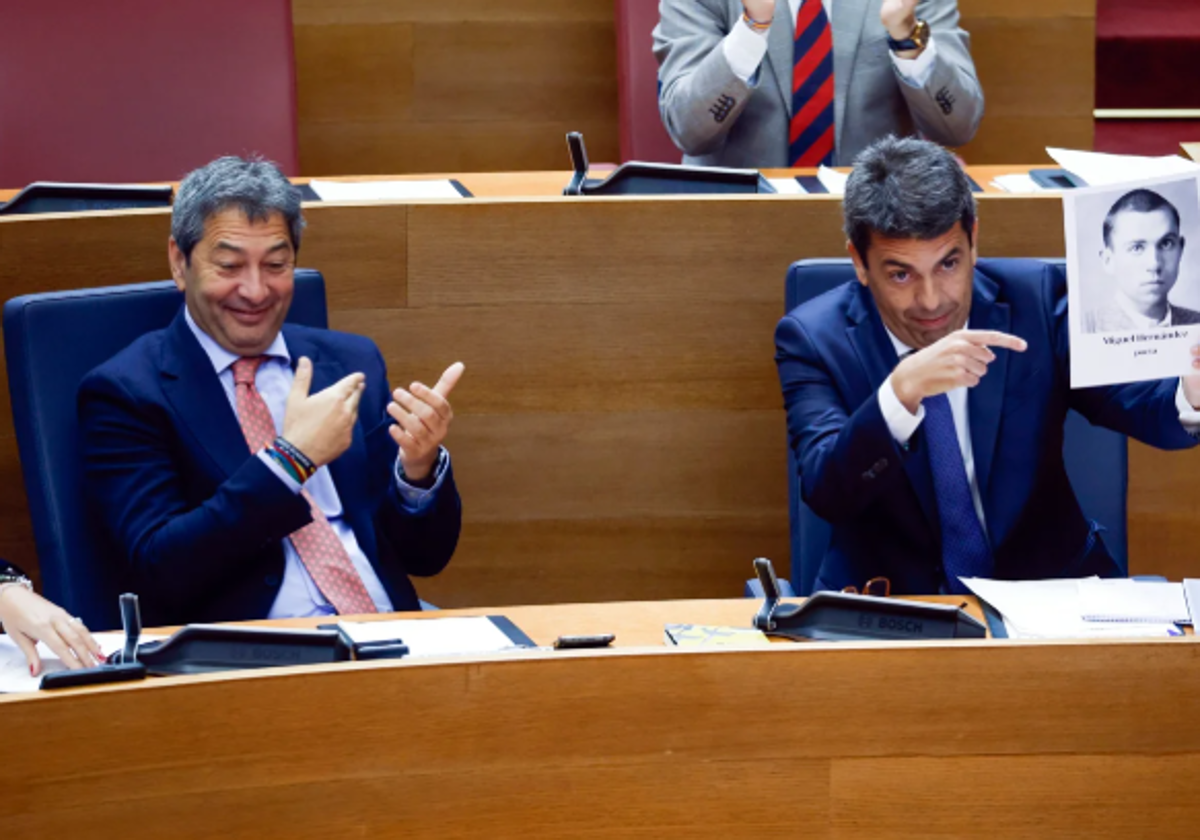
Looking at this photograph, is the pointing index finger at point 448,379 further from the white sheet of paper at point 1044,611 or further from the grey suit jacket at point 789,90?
the grey suit jacket at point 789,90

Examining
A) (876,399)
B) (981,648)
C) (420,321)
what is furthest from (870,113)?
(981,648)

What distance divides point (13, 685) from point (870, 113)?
2241mm

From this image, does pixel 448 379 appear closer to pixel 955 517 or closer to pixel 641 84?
pixel 955 517

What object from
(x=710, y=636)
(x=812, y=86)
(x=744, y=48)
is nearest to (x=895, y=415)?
(x=710, y=636)

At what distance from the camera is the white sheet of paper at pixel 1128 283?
1.83 metres

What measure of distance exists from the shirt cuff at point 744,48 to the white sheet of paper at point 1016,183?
50 centimetres

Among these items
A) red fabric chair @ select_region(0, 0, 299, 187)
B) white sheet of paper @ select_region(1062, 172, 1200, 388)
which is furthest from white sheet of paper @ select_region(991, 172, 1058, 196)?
red fabric chair @ select_region(0, 0, 299, 187)

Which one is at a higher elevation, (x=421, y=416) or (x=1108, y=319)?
(x=1108, y=319)

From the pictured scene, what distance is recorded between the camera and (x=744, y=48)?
3244 mm

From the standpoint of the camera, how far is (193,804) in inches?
53.4

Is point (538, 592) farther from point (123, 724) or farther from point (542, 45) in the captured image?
point (542, 45)

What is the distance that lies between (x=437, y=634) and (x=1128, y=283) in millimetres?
807

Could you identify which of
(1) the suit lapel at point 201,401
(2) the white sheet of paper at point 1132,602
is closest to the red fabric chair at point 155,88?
(1) the suit lapel at point 201,401

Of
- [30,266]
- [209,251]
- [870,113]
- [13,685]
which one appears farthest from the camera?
[870,113]
